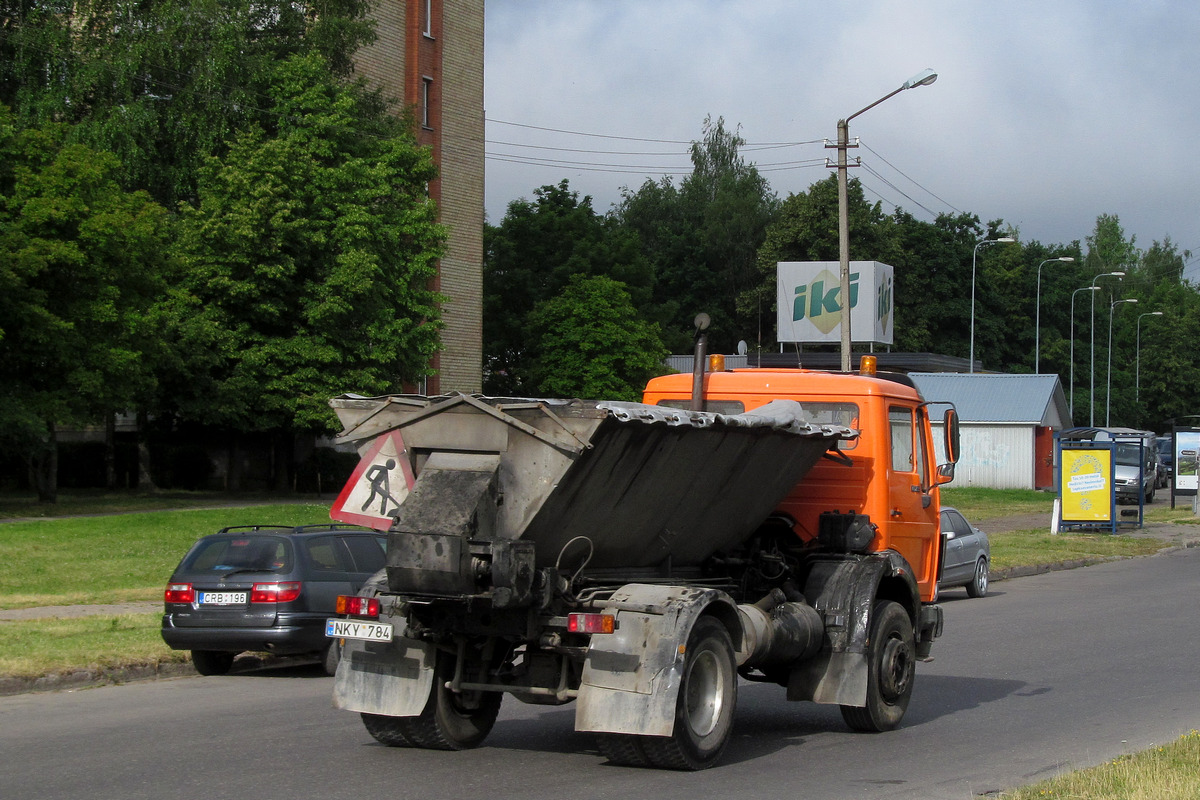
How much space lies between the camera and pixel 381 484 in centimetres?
795

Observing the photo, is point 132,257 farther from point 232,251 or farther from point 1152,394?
point 1152,394

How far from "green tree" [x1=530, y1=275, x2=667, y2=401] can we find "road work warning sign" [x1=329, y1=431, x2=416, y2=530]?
163 ft

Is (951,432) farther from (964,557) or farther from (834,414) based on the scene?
(964,557)

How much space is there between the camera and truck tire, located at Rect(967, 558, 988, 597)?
21047mm

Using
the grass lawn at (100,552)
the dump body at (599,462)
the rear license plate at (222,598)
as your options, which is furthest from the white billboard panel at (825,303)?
the dump body at (599,462)

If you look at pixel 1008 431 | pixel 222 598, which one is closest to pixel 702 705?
pixel 222 598

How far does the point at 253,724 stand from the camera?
32.0ft

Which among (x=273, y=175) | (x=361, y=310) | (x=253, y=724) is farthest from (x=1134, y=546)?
(x=253, y=724)

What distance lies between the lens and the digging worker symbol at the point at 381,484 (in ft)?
26.0

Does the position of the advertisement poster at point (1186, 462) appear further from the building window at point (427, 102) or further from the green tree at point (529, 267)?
the building window at point (427, 102)

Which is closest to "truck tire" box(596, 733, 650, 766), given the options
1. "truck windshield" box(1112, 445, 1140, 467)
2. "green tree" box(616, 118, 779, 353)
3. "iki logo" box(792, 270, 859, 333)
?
"truck windshield" box(1112, 445, 1140, 467)

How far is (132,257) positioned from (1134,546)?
947 inches

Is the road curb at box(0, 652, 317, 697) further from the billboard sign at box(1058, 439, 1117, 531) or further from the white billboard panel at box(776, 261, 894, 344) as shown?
the white billboard panel at box(776, 261, 894, 344)

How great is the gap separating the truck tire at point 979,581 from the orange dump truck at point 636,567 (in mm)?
11501
